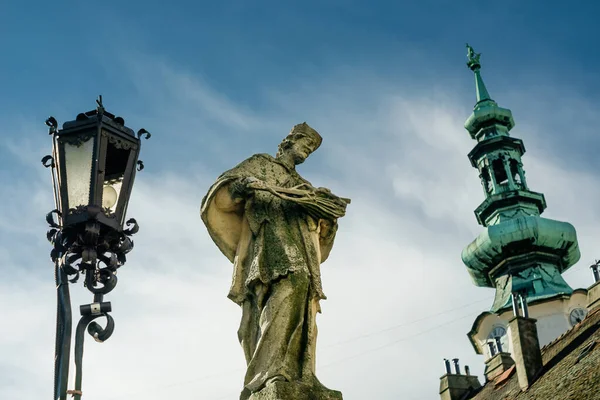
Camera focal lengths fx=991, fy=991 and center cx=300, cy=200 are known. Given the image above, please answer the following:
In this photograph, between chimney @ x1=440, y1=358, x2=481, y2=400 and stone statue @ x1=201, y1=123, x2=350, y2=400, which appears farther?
chimney @ x1=440, y1=358, x2=481, y2=400

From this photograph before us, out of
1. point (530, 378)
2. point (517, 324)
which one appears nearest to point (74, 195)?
point (530, 378)

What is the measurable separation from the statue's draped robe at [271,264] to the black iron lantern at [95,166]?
48.5 inches

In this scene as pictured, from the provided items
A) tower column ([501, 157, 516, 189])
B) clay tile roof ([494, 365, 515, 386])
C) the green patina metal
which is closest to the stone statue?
clay tile roof ([494, 365, 515, 386])

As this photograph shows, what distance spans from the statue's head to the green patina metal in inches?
1838

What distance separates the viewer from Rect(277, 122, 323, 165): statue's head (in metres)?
7.61

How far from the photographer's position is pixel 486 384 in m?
34.8

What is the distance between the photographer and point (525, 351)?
2716 centimetres

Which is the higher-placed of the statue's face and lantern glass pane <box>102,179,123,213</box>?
the statue's face

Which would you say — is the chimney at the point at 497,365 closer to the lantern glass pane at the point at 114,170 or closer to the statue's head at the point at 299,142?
the statue's head at the point at 299,142

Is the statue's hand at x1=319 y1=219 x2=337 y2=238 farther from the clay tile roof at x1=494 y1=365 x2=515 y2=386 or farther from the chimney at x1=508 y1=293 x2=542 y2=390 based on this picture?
the clay tile roof at x1=494 y1=365 x2=515 y2=386

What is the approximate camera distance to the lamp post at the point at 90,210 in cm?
530

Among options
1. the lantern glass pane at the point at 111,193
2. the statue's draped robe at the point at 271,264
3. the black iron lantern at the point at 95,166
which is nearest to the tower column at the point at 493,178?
the statue's draped robe at the point at 271,264

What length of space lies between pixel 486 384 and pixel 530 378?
9137mm

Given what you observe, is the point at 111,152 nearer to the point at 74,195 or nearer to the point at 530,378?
the point at 74,195
